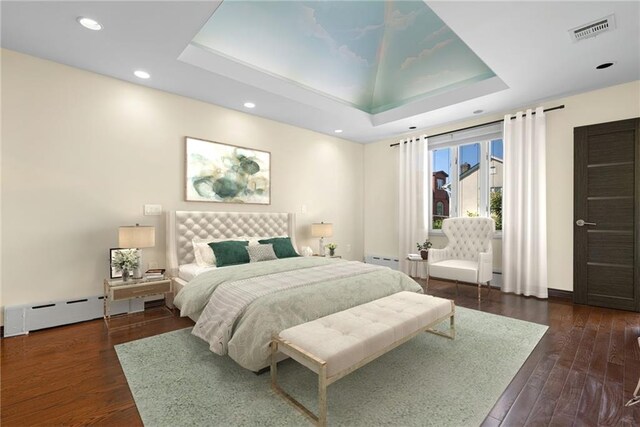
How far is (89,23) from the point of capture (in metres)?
2.61

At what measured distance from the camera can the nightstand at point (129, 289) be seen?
10.5 ft

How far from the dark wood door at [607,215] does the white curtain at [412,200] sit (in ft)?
7.43

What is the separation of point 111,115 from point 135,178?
797mm

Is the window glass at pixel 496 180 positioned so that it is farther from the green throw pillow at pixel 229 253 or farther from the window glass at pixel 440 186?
the green throw pillow at pixel 229 253

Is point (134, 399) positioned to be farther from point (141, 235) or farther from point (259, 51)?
point (259, 51)

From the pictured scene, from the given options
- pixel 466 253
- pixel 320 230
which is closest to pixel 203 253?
pixel 320 230

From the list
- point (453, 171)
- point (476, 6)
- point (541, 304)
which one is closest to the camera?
point (476, 6)

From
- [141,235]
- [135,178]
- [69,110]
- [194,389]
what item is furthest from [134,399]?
[69,110]

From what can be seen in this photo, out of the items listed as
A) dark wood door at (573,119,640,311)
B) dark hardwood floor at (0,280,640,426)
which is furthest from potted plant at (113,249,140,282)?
dark wood door at (573,119,640,311)

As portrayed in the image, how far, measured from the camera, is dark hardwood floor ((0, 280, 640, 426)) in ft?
5.80

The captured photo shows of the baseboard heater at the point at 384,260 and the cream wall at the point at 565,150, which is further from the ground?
the cream wall at the point at 565,150

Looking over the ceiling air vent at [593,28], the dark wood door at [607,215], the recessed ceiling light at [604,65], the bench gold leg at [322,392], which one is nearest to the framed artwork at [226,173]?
the bench gold leg at [322,392]

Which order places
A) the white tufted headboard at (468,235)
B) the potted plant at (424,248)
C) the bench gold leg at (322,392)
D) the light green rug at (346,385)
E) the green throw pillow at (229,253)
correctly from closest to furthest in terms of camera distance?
the bench gold leg at (322,392), the light green rug at (346,385), the green throw pillow at (229,253), the white tufted headboard at (468,235), the potted plant at (424,248)

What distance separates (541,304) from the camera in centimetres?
402
